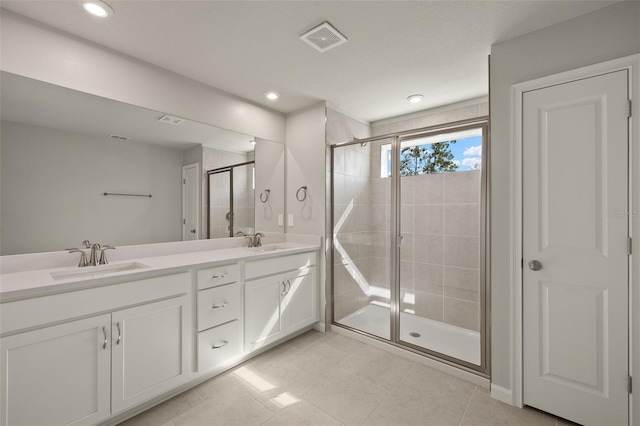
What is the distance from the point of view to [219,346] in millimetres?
2113

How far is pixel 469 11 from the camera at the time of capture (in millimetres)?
1659

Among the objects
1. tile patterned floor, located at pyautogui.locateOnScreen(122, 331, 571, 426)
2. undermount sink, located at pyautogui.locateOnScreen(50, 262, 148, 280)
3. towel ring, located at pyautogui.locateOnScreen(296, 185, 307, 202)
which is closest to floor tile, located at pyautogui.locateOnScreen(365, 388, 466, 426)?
tile patterned floor, located at pyautogui.locateOnScreen(122, 331, 571, 426)

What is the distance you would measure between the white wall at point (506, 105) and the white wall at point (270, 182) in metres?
2.16

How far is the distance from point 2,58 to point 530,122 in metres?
3.22

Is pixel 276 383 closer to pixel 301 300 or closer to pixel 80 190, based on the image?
pixel 301 300

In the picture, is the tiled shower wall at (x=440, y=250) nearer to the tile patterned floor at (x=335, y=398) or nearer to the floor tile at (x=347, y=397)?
the tile patterned floor at (x=335, y=398)

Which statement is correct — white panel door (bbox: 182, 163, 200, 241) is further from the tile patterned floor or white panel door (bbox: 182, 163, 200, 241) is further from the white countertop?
the tile patterned floor

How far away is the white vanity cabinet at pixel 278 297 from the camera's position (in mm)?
2373

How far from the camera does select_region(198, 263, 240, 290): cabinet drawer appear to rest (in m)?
2.04

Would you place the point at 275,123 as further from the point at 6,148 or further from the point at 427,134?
the point at 6,148

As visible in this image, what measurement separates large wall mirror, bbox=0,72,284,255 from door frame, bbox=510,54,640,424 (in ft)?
7.92

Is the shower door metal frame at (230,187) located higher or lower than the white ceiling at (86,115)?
lower

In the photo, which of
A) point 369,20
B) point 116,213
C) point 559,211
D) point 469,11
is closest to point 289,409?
point 116,213

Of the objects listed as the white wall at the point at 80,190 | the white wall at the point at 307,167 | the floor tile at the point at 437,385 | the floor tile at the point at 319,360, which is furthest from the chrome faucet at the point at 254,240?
the floor tile at the point at 437,385
